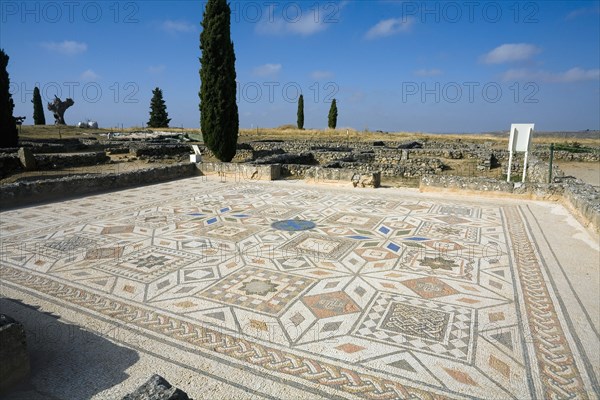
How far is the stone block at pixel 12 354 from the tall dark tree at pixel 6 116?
22110mm

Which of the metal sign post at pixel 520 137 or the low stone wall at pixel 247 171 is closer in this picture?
the metal sign post at pixel 520 137

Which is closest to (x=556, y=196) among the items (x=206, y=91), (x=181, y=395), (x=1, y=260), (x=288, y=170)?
(x=288, y=170)

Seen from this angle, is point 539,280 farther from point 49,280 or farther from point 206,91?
point 206,91

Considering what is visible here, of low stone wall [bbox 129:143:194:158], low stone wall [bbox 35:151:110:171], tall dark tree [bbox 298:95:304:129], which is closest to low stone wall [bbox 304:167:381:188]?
low stone wall [bbox 35:151:110:171]

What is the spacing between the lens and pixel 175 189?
967cm

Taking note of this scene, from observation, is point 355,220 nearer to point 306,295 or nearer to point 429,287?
point 429,287

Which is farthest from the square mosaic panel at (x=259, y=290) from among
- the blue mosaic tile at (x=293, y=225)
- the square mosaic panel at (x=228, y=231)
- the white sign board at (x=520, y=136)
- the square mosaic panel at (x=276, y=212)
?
the white sign board at (x=520, y=136)

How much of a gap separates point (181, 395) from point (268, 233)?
13.1 ft

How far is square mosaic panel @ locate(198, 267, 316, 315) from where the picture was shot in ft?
11.3

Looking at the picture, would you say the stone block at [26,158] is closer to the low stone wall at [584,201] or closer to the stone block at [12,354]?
the stone block at [12,354]

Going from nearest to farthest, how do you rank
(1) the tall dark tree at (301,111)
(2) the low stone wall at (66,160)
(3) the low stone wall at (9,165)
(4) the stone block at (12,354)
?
(4) the stone block at (12,354), (3) the low stone wall at (9,165), (2) the low stone wall at (66,160), (1) the tall dark tree at (301,111)

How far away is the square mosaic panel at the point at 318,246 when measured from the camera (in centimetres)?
479

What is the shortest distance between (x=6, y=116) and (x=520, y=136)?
77.0 ft

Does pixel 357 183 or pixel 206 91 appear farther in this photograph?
pixel 206 91
